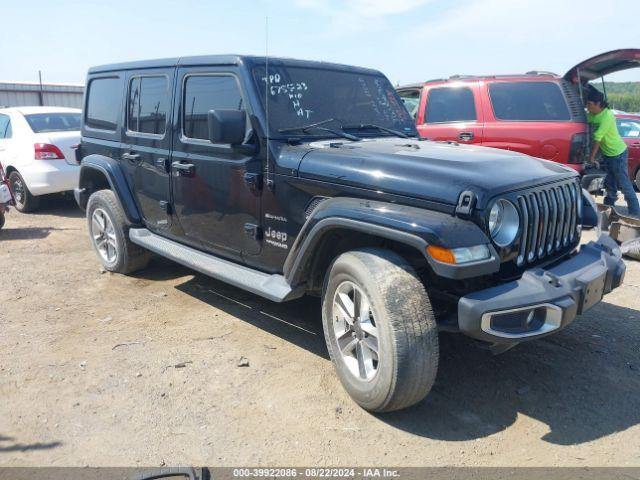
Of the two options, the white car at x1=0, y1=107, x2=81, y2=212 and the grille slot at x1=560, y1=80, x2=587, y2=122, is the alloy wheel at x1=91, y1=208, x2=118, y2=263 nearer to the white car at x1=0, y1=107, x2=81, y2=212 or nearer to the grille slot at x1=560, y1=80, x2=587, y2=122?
the white car at x1=0, y1=107, x2=81, y2=212

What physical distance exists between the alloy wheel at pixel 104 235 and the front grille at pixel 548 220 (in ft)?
13.2

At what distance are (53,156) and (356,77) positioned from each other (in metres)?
5.81

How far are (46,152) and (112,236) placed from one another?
12.0 ft

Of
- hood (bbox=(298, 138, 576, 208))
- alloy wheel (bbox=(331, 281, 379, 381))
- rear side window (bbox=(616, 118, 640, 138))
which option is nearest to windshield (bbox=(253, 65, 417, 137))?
hood (bbox=(298, 138, 576, 208))

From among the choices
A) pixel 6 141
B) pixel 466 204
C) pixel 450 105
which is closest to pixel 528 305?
pixel 466 204

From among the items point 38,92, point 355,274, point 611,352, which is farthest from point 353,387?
point 38,92

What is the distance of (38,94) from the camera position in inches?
802

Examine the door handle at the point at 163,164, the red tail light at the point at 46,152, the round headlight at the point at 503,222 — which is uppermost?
the door handle at the point at 163,164

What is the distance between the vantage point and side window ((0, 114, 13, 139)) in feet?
29.1

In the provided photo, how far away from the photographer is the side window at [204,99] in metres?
4.03

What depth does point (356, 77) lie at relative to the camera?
14.9 ft

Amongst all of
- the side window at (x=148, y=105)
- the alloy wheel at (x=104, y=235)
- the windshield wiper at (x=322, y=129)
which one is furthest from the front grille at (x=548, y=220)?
the alloy wheel at (x=104, y=235)

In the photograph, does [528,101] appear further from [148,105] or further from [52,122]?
[52,122]

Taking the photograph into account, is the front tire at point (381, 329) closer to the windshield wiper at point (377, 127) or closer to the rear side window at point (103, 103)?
the windshield wiper at point (377, 127)
